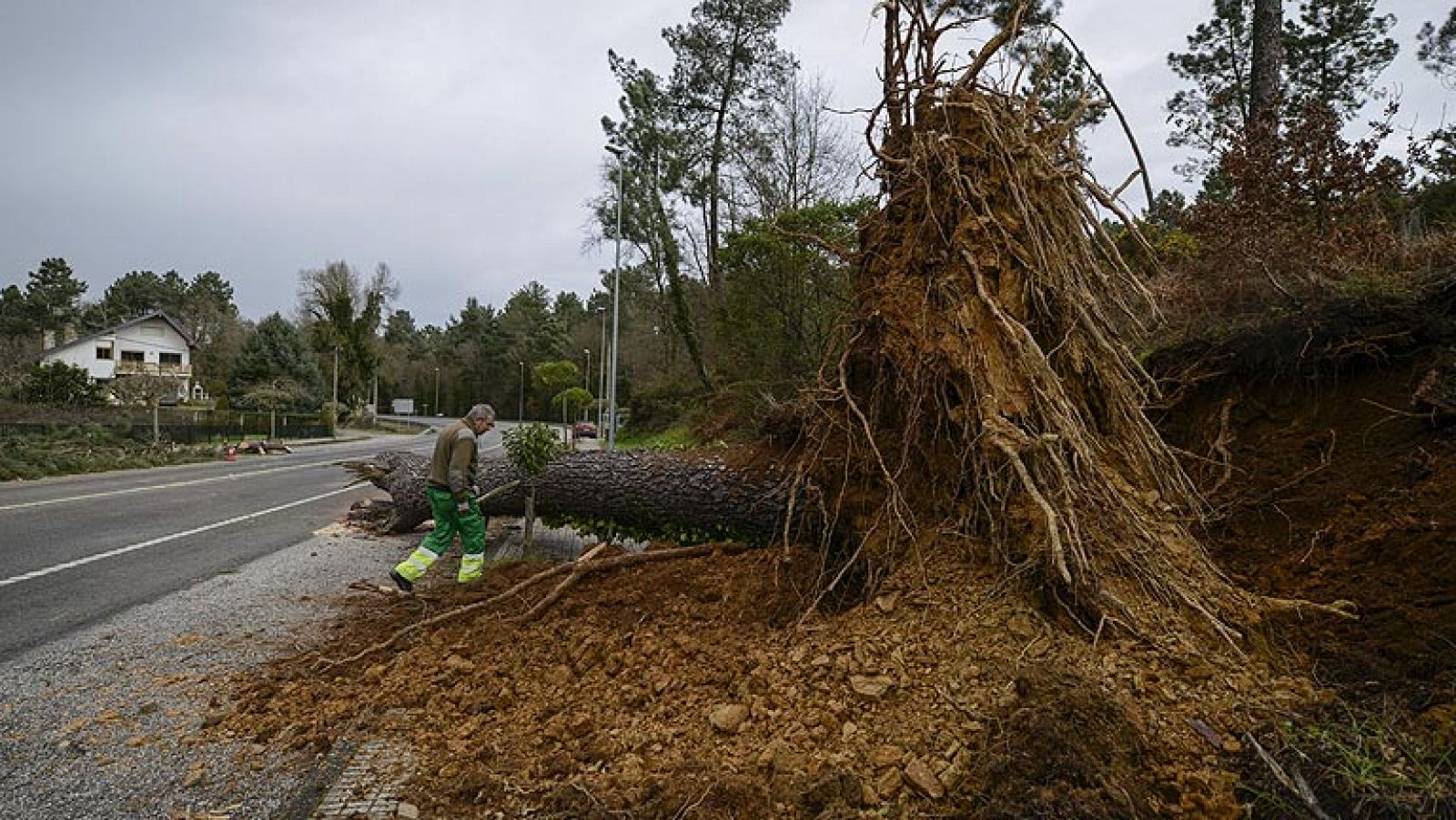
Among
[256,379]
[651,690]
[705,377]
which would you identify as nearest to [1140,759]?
[651,690]

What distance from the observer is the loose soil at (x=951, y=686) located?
2.33 metres

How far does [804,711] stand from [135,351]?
55.5 metres

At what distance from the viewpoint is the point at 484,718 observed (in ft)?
11.3

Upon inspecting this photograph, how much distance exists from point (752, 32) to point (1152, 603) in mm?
23537

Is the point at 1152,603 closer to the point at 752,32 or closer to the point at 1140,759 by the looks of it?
the point at 1140,759

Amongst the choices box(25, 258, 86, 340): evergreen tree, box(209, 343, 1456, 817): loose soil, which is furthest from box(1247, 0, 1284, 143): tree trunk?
box(25, 258, 86, 340): evergreen tree

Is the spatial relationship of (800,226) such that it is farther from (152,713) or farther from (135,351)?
(135,351)

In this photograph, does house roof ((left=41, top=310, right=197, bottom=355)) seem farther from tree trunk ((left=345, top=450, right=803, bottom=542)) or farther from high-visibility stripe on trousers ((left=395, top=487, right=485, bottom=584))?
high-visibility stripe on trousers ((left=395, top=487, right=485, bottom=584))

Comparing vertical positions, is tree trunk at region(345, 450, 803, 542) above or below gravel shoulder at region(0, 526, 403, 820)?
above

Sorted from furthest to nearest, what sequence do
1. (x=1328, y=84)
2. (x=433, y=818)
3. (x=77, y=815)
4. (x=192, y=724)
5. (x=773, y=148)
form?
(x=773, y=148), (x=1328, y=84), (x=192, y=724), (x=77, y=815), (x=433, y=818)

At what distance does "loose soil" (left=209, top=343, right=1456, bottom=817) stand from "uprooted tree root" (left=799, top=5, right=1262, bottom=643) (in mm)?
260

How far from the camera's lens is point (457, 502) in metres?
6.63

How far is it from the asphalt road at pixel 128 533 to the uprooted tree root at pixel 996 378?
563 centimetres

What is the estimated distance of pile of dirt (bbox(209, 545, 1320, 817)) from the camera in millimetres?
2344
